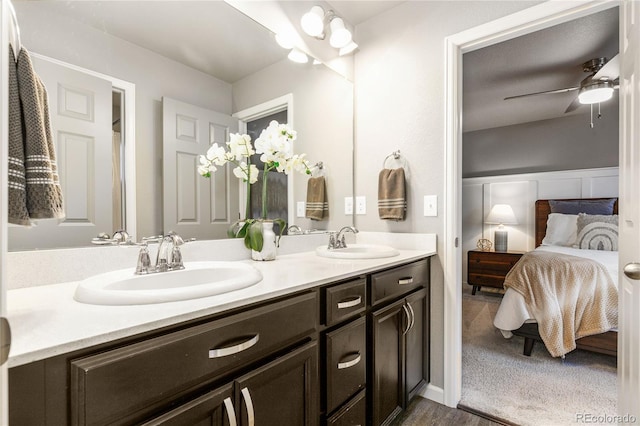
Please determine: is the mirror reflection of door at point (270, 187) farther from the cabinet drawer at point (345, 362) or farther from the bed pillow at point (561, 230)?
the bed pillow at point (561, 230)

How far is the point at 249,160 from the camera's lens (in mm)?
1583

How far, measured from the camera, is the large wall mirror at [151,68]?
1.03m

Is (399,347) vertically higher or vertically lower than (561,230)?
lower

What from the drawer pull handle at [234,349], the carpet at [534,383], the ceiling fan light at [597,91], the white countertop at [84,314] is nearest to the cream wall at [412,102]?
the carpet at [534,383]

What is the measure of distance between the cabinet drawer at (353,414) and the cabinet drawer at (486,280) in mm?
3436

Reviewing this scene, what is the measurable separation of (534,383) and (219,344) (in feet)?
7.15

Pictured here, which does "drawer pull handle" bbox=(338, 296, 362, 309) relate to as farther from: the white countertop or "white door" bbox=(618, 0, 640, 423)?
"white door" bbox=(618, 0, 640, 423)

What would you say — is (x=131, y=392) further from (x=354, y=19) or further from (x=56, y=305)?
(x=354, y=19)

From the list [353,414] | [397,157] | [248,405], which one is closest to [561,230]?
[397,157]

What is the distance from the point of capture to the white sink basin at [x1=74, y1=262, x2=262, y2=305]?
0.76 meters

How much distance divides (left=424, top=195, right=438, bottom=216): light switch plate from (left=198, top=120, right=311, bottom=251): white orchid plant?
0.83 metres

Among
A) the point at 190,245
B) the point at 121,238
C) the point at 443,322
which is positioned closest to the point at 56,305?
the point at 121,238

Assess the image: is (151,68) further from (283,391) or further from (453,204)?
(453,204)

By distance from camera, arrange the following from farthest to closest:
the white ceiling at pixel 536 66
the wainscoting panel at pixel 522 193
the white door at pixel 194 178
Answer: the wainscoting panel at pixel 522 193 < the white ceiling at pixel 536 66 < the white door at pixel 194 178
